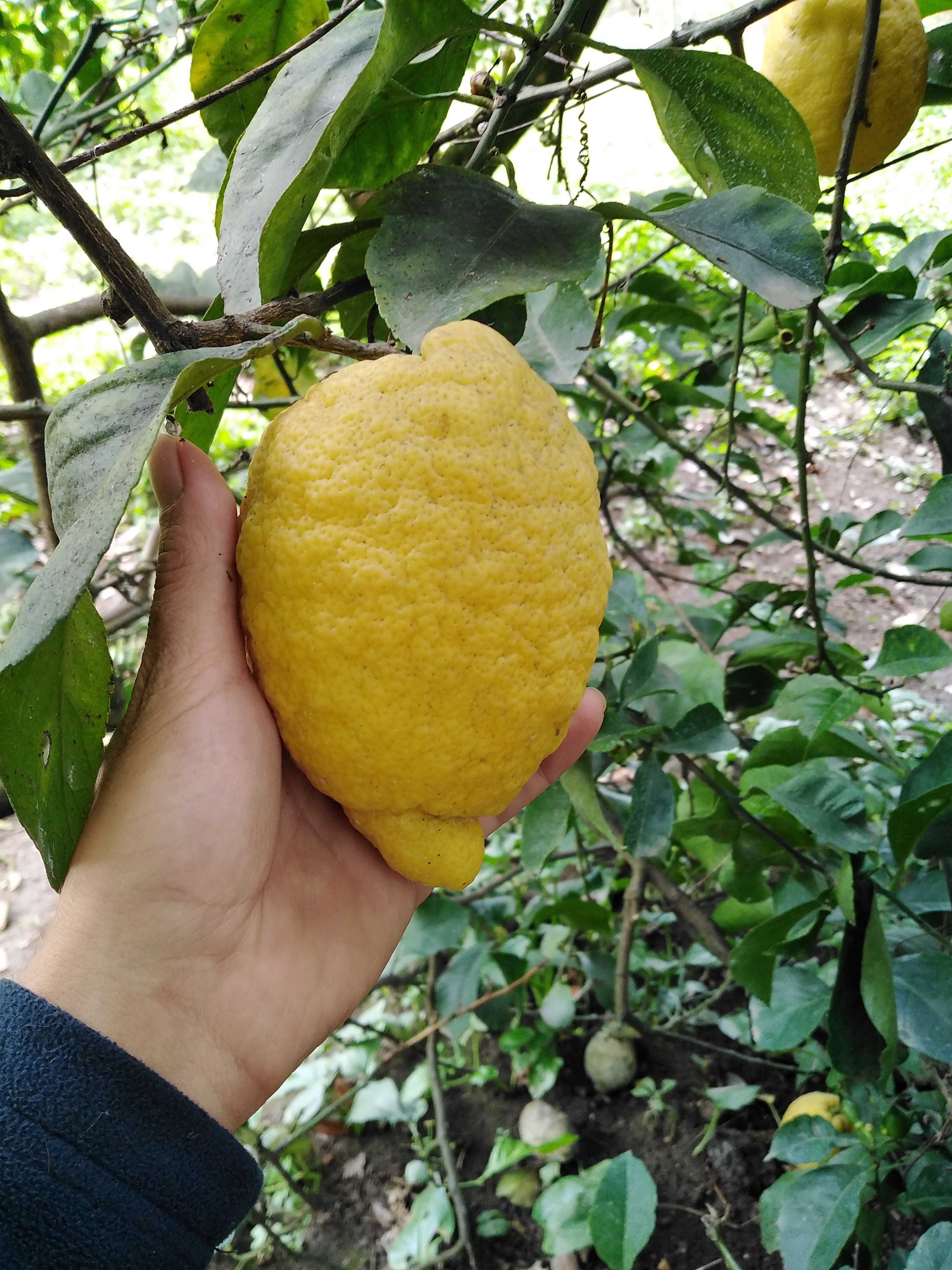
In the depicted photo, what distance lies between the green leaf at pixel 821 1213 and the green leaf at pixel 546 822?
40 cm

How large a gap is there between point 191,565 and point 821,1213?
2.69ft

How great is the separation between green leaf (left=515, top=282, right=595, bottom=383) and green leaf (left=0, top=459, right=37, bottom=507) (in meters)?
0.68

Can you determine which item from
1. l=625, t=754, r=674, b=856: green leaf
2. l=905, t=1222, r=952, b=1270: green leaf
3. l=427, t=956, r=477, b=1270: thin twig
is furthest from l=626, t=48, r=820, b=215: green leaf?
l=427, t=956, r=477, b=1270: thin twig

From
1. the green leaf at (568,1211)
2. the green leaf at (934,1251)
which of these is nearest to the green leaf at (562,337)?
the green leaf at (934,1251)

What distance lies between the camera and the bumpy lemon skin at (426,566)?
1.72 ft

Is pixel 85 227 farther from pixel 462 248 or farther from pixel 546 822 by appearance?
pixel 546 822

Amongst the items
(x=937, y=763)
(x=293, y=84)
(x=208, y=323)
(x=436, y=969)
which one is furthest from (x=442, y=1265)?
(x=293, y=84)

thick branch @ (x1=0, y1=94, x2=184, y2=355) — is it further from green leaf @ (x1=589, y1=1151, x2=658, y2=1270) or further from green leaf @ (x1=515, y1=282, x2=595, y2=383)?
green leaf @ (x1=589, y1=1151, x2=658, y2=1270)

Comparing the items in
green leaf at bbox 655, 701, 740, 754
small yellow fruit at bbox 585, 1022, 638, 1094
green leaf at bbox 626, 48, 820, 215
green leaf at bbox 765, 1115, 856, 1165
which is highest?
green leaf at bbox 626, 48, 820, 215

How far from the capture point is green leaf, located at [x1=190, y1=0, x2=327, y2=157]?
668mm

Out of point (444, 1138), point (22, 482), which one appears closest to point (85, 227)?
point (22, 482)

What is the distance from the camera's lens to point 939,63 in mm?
885

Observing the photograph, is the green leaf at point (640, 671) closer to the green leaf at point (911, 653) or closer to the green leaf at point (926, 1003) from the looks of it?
the green leaf at point (911, 653)

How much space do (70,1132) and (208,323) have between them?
0.54m
